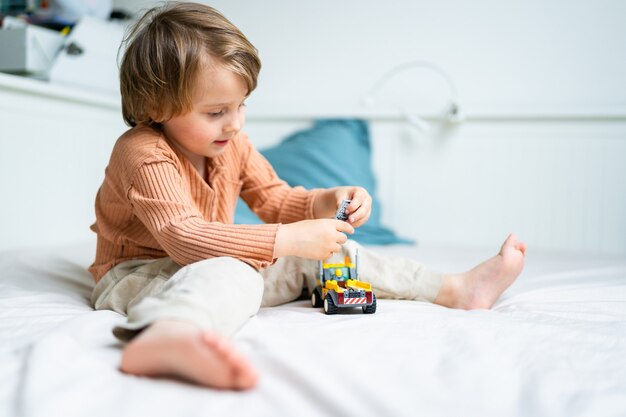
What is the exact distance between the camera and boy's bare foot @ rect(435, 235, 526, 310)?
3.44 feet

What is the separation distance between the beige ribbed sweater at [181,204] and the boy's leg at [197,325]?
75 mm

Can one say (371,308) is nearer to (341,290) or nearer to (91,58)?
(341,290)

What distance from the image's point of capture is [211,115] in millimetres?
1003

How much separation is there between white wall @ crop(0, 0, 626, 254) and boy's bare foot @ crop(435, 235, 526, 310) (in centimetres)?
84

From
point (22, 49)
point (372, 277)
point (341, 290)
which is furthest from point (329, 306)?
point (22, 49)

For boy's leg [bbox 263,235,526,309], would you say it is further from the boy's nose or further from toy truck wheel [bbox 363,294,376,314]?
the boy's nose

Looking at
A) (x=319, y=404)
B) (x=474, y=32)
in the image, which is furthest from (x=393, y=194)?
(x=319, y=404)

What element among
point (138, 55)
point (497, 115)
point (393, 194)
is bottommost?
point (393, 194)

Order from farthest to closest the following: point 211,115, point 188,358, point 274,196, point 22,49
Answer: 1. point 22,49
2. point 274,196
3. point 211,115
4. point 188,358

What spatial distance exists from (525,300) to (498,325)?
256 mm

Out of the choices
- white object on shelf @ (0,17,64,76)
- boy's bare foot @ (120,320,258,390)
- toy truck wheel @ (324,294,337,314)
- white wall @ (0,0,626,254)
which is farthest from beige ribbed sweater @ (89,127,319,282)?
white object on shelf @ (0,17,64,76)

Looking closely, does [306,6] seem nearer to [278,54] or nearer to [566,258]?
[278,54]

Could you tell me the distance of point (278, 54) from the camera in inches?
84.9

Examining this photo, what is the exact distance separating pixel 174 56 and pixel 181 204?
0.76 ft
